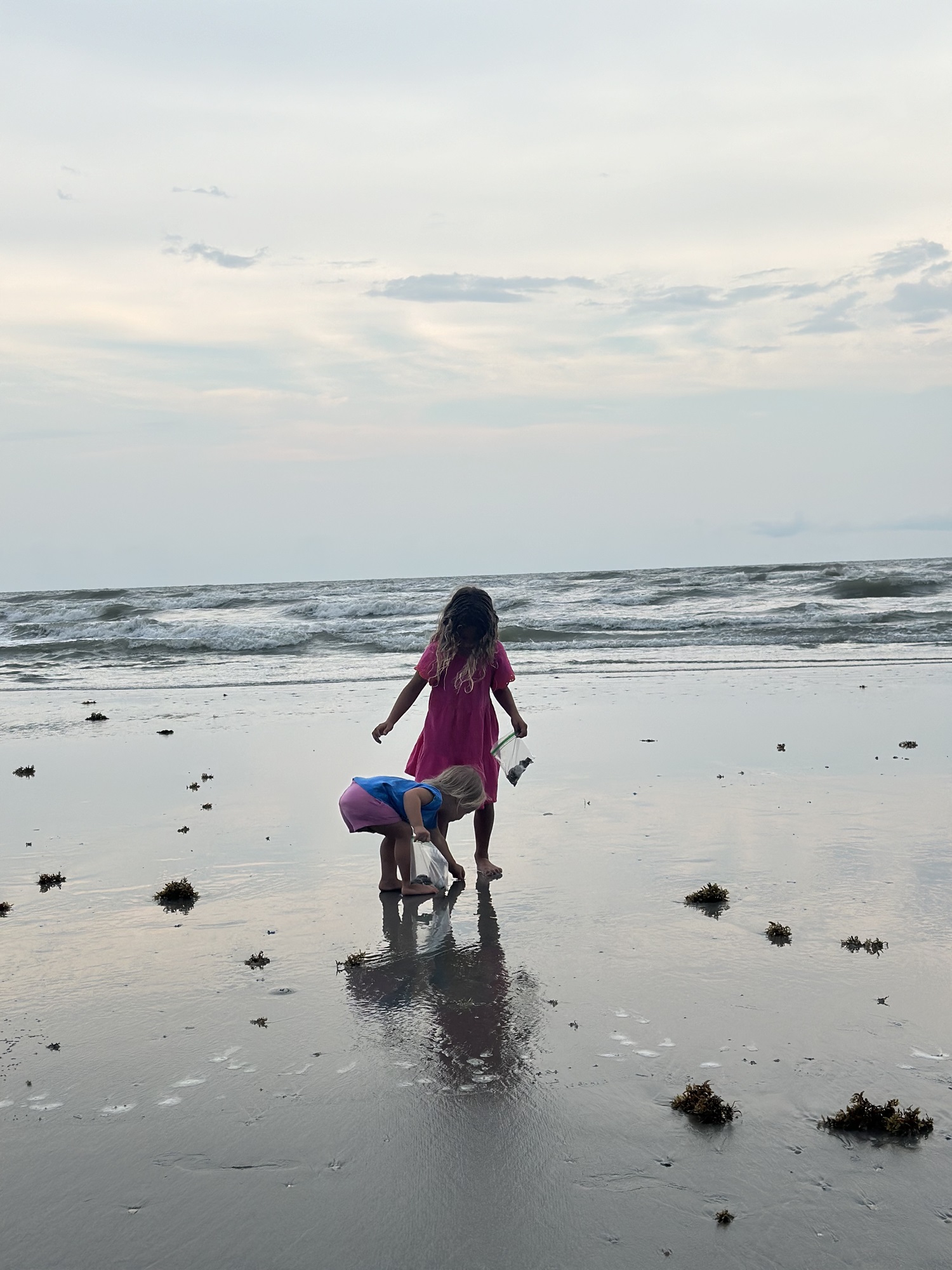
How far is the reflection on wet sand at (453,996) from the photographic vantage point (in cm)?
374

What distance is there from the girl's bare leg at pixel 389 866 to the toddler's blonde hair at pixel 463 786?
39 cm

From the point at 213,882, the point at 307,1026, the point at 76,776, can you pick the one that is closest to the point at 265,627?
the point at 76,776

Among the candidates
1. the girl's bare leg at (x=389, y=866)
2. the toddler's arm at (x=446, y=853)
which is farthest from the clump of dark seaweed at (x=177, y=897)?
the toddler's arm at (x=446, y=853)

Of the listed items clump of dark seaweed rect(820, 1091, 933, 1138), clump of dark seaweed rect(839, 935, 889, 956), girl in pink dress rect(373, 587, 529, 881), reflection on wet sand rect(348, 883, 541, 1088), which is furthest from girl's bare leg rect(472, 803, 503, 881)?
clump of dark seaweed rect(820, 1091, 933, 1138)

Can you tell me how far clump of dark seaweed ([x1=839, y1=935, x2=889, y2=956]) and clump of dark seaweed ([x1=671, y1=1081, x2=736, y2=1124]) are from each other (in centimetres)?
162

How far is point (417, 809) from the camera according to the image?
5.87 metres

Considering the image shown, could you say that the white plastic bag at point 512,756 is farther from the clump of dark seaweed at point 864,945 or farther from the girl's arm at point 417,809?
the clump of dark seaweed at point 864,945


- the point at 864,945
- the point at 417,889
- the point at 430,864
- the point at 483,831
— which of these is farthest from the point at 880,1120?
the point at 483,831

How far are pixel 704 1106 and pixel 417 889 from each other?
9.11 feet

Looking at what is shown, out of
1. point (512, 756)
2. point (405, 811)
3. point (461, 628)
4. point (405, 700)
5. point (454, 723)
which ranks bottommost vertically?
point (405, 811)

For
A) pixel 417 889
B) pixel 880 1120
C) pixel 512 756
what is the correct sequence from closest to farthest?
1. pixel 880 1120
2. pixel 417 889
3. pixel 512 756

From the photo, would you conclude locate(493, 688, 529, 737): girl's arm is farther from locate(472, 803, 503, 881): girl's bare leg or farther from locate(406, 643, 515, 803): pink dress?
locate(472, 803, 503, 881): girl's bare leg

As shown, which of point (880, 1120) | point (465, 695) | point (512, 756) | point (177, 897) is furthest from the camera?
point (512, 756)

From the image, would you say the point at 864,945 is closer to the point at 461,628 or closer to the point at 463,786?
the point at 463,786
